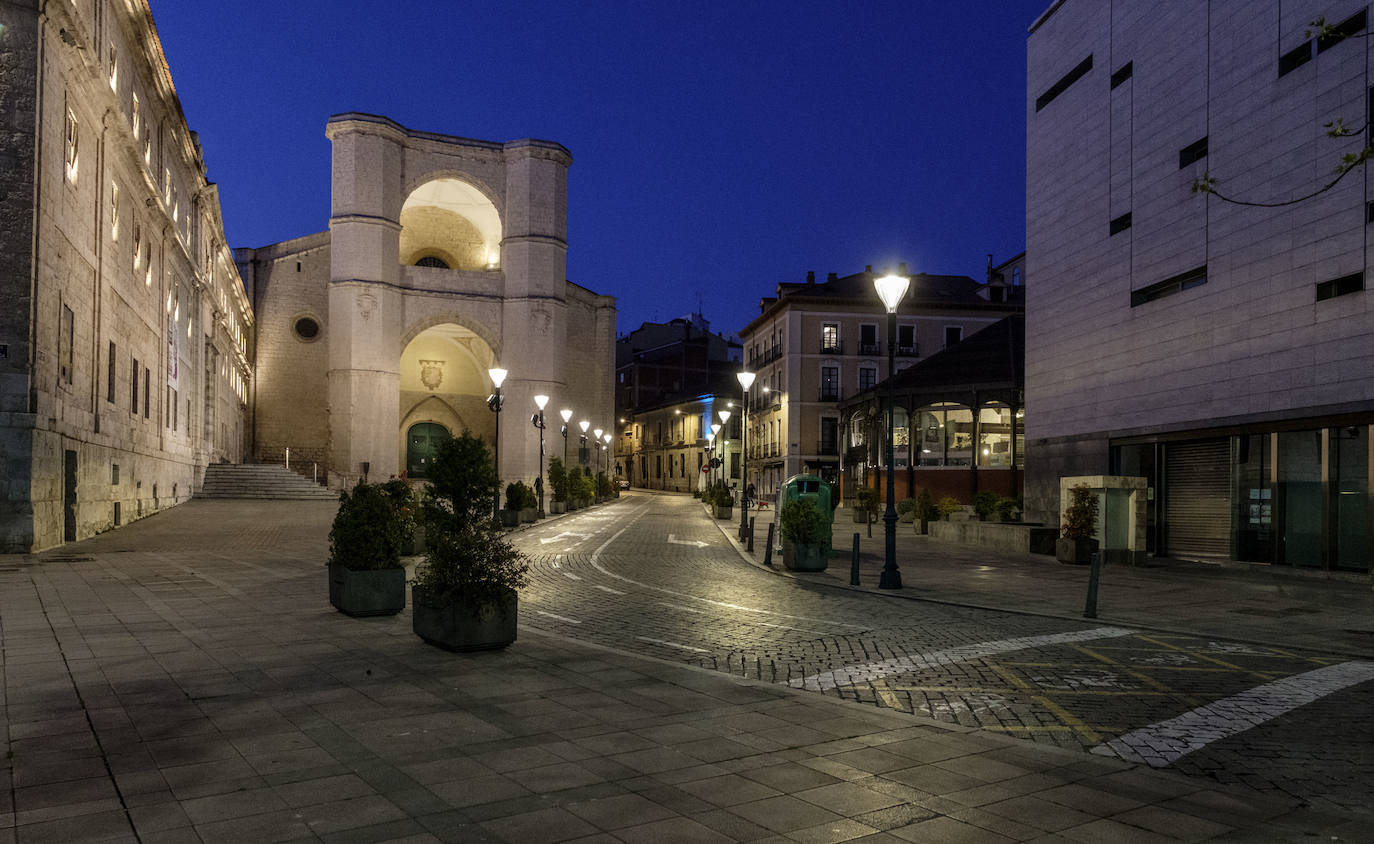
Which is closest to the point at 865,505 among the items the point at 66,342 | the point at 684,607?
the point at 684,607

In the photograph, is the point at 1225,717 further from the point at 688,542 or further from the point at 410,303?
the point at 410,303

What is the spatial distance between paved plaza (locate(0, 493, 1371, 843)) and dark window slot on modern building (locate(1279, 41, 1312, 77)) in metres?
12.3

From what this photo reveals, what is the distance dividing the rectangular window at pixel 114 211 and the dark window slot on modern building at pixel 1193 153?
82.6 ft

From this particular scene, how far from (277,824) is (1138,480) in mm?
20007

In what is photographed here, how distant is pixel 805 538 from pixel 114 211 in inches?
725

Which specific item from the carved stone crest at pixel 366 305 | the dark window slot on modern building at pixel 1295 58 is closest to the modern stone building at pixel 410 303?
the carved stone crest at pixel 366 305

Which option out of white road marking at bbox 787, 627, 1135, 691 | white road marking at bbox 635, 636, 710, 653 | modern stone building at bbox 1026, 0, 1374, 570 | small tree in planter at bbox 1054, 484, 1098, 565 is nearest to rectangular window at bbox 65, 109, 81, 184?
white road marking at bbox 635, 636, 710, 653

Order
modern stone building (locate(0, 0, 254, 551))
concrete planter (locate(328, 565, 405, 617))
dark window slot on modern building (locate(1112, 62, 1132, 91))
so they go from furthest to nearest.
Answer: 1. dark window slot on modern building (locate(1112, 62, 1132, 91))
2. modern stone building (locate(0, 0, 254, 551))
3. concrete planter (locate(328, 565, 405, 617))

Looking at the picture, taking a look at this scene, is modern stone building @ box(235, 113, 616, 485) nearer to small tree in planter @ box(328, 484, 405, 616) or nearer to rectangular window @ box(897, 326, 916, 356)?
rectangular window @ box(897, 326, 916, 356)

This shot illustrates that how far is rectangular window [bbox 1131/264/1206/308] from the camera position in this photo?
20484 millimetres

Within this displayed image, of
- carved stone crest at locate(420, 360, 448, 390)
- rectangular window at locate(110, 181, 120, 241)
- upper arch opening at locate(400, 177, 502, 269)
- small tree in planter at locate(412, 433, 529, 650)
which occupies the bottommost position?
small tree in planter at locate(412, 433, 529, 650)

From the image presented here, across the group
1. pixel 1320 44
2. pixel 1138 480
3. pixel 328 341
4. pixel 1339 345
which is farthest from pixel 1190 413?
pixel 328 341

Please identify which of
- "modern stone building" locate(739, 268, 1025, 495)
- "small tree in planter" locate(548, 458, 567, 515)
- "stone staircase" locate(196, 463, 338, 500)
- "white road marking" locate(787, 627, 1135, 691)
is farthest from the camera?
"modern stone building" locate(739, 268, 1025, 495)

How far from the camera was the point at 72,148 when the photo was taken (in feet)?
60.5
